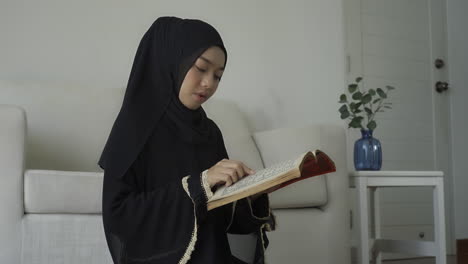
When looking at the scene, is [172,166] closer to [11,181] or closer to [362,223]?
[11,181]

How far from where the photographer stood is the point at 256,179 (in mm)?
938

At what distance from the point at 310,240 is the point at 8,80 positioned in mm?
1442

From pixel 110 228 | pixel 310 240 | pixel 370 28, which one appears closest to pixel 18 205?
pixel 110 228

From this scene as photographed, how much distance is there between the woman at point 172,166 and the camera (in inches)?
42.7

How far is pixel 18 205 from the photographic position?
1.65 metres

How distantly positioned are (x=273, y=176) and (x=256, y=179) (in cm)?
4

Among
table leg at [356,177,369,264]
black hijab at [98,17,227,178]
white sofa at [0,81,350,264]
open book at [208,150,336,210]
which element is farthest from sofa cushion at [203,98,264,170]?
open book at [208,150,336,210]

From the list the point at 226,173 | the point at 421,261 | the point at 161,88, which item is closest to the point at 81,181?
the point at 161,88

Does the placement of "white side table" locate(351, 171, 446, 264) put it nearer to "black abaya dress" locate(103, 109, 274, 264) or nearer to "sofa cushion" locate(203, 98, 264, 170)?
"sofa cushion" locate(203, 98, 264, 170)

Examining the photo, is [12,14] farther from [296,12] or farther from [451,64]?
[451,64]

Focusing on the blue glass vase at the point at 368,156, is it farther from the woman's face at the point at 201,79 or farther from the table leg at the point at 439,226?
the woman's face at the point at 201,79

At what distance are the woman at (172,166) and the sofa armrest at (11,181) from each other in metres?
0.63

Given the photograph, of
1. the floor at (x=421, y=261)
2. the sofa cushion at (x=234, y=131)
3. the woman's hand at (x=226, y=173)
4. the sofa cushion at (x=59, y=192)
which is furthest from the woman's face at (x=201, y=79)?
the floor at (x=421, y=261)

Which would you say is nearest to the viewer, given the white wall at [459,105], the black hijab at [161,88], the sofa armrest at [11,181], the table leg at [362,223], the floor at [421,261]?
the black hijab at [161,88]
